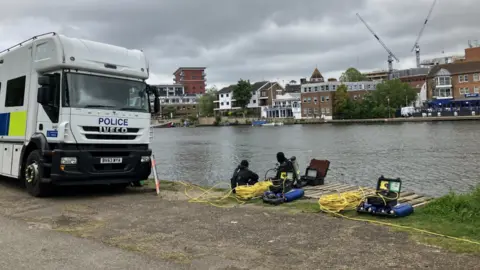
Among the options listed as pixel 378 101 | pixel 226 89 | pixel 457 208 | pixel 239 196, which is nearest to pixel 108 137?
pixel 239 196

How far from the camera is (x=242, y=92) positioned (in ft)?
459

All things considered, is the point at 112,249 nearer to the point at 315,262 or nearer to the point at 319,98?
the point at 315,262

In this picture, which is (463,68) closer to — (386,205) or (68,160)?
(386,205)

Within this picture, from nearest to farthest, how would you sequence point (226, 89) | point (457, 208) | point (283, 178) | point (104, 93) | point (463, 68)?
point (457, 208) < point (104, 93) < point (283, 178) < point (463, 68) < point (226, 89)

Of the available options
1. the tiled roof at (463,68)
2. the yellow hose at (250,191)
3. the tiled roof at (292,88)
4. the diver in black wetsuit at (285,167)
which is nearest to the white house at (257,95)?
the tiled roof at (292,88)

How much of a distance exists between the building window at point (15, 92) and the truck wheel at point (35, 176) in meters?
1.78

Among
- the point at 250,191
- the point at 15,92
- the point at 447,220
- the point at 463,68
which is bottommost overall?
the point at 447,220

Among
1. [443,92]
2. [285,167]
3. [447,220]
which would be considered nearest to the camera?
[447,220]

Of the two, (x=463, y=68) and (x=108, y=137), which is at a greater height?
(x=463, y=68)

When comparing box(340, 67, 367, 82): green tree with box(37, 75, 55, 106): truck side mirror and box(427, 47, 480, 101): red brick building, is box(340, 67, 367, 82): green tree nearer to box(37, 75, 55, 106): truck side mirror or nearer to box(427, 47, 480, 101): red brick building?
box(427, 47, 480, 101): red brick building

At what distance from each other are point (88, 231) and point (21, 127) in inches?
228

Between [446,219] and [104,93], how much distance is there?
28.4ft

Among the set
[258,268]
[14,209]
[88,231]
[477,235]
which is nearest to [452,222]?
[477,235]

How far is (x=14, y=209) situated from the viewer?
10352 mm
